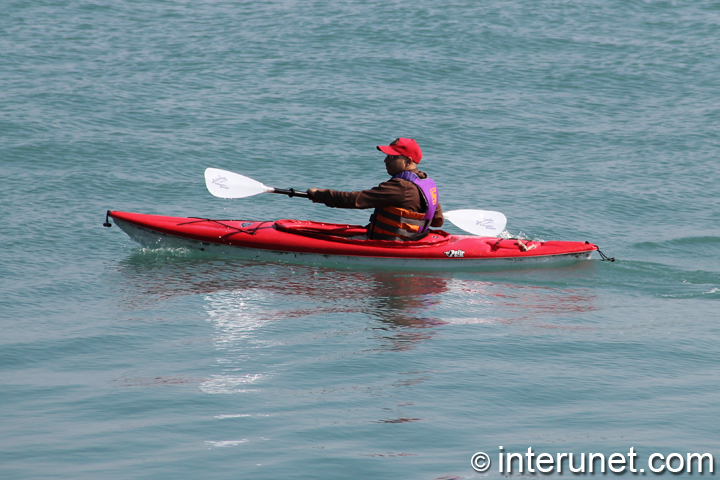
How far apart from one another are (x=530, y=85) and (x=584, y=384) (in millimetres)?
12794

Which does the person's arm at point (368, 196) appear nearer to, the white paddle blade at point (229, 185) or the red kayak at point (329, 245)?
the red kayak at point (329, 245)

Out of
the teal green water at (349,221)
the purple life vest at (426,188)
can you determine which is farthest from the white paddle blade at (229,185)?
the purple life vest at (426,188)

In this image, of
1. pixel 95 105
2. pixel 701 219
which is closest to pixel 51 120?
pixel 95 105

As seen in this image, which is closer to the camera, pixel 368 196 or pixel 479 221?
pixel 368 196

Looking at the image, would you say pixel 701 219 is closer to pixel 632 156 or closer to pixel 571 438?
pixel 632 156

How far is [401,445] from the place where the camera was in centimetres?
411

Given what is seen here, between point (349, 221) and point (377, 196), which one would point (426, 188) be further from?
point (349, 221)

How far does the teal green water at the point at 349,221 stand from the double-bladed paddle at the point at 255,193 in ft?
2.38

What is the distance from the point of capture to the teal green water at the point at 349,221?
4297 mm

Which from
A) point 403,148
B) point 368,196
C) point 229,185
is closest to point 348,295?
point 368,196

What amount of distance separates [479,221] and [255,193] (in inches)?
95.6

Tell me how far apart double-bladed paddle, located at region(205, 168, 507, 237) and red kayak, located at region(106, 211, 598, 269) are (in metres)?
0.27

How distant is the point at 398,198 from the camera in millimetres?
7680

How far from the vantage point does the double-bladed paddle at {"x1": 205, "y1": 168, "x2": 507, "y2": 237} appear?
8.48 meters
